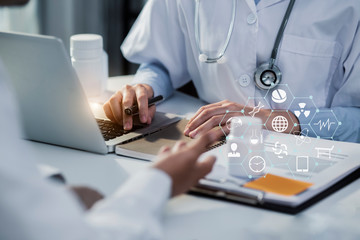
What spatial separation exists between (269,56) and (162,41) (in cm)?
37

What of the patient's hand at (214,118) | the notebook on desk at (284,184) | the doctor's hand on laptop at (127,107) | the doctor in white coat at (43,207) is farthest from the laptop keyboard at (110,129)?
the doctor in white coat at (43,207)

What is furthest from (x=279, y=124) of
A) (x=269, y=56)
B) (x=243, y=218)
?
(x=243, y=218)

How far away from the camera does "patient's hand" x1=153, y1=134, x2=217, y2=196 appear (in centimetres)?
80

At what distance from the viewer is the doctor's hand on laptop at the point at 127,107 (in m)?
1.27

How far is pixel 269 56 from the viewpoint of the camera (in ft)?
4.73

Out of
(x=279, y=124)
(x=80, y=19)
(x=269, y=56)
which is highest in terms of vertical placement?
(x=269, y=56)

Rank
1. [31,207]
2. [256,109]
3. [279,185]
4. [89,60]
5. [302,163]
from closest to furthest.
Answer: [31,207] → [279,185] → [302,163] → [256,109] → [89,60]

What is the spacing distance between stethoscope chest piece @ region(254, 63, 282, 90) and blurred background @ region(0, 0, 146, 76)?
1.69 meters

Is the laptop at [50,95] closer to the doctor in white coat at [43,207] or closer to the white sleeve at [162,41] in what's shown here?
the doctor in white coat at [43,207]

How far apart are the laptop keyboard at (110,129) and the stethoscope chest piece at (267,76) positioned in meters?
0.36

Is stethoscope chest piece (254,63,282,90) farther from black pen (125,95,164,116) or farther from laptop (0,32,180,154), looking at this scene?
laptop (0,32,180,154)

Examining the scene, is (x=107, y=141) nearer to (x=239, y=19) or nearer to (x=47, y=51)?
(x=47, y=51)

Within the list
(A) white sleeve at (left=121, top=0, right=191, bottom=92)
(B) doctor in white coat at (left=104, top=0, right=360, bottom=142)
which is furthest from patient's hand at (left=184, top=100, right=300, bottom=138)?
(A) white sleeve at (left=121, top=0, right=191, bottom=92)

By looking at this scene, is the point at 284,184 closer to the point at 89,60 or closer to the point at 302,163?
the point at 302,163
